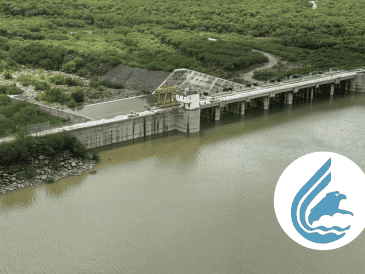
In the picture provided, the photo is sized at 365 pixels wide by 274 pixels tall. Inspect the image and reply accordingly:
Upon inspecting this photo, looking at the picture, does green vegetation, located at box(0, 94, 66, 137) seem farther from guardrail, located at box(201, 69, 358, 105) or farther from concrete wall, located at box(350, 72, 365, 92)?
concrete wall, located at box(350, 72, 365, 92)

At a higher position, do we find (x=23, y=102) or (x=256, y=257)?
(x=23, y=102)

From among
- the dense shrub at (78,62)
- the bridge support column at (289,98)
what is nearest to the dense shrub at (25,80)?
the dense shrub at (78,62)

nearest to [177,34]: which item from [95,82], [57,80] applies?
[95,82]

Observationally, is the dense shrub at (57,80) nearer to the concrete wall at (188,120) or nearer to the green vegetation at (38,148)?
the concrete wall at (188,120)

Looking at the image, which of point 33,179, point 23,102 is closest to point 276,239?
point 33,179

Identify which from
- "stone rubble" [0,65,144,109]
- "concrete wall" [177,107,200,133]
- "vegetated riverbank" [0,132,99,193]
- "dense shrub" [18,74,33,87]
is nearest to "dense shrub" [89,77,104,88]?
"stone rubble" [0,65,144,109]

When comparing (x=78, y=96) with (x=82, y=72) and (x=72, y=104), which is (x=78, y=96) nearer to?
(x=72, y=104)

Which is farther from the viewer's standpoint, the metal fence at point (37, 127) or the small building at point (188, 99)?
the small building at point (188, 99)

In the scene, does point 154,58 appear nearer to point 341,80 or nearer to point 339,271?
point 341,80
